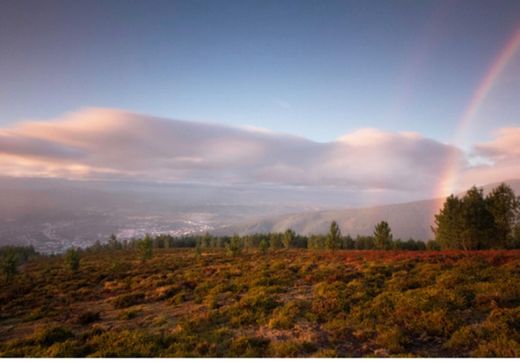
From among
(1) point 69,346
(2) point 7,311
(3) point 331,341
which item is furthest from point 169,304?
(2) point 7,311

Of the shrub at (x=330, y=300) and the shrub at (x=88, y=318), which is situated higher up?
the shrub at (x=330, y=300)

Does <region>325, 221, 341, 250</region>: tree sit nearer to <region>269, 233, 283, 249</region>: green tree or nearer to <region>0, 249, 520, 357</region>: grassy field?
<region>269, 233, 283, 249</region>: green tree

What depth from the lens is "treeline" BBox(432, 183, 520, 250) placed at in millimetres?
42594

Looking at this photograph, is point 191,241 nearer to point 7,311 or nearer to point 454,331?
point 7,311

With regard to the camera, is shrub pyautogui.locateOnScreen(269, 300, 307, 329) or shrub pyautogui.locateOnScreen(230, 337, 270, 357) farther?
shrub pyautogui.locateOnScreen(269, 300, 307, 329)

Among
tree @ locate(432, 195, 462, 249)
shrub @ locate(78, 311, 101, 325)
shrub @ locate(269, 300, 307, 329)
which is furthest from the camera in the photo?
tree @ locate(432, 195, 462, 249)

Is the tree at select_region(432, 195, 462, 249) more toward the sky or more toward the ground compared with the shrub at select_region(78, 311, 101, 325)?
more toward the sky

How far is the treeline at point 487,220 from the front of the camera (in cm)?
4259

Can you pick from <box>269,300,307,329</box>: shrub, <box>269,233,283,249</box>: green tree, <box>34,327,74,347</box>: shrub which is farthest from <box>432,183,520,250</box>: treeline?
<box>269,233,283,249</box>: green tree

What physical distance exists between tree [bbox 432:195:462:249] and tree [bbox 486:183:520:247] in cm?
528

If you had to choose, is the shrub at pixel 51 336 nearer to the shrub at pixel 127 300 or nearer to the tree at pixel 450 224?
the shrub at pixel 127 300

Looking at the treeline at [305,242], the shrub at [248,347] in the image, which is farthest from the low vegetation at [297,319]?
the treeline at [305,242]

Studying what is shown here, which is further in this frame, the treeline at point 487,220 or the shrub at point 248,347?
the treeline at point 487,220

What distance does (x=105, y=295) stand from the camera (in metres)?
19.5
